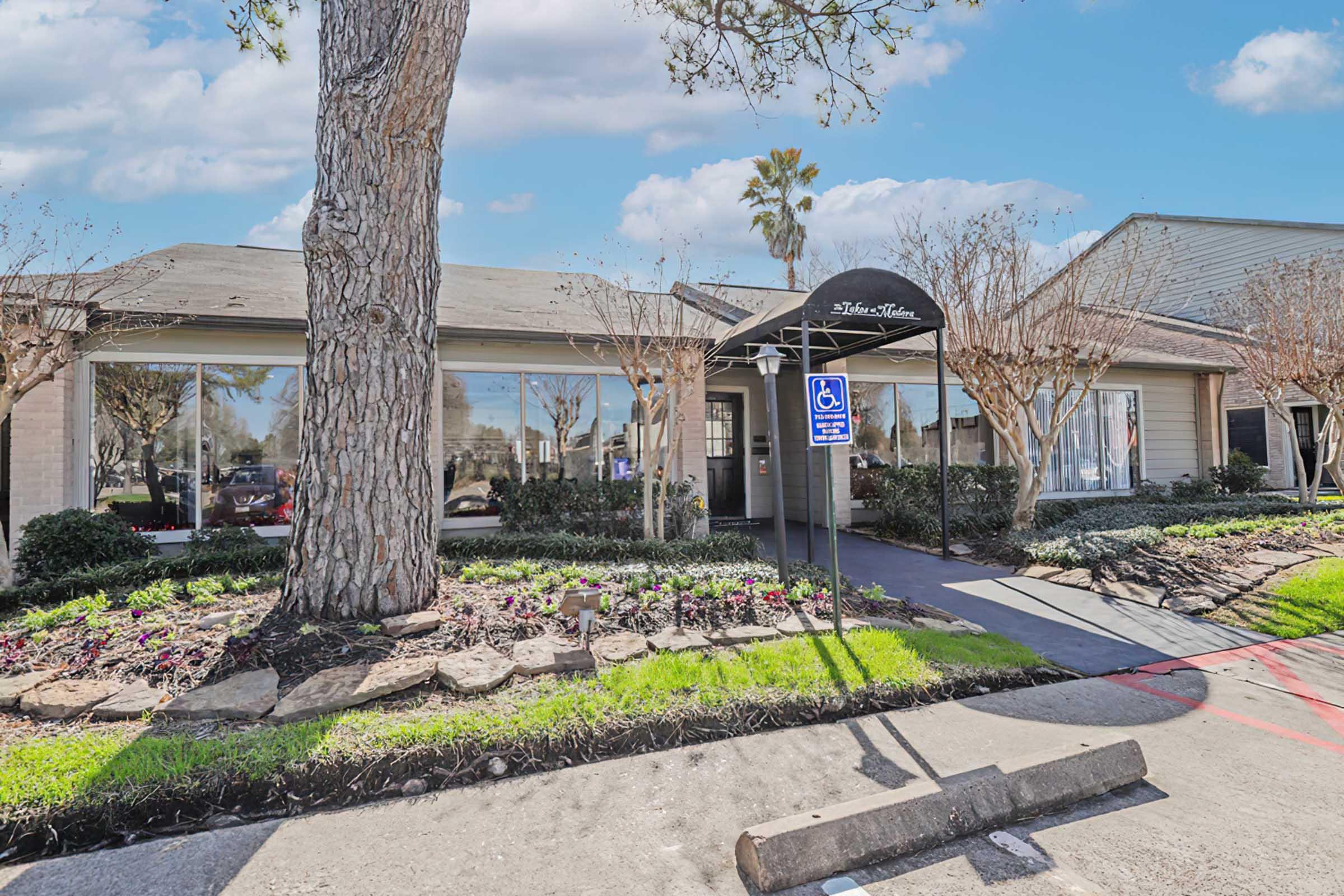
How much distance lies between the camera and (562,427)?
9.77m

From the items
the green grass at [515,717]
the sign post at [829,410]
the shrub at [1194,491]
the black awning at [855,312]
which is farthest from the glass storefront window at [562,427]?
the shrub at [1194,491]

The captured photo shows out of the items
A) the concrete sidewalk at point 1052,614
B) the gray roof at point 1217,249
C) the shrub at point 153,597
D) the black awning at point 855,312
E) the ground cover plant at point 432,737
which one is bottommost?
the concrete sidewalk at point 1052,614

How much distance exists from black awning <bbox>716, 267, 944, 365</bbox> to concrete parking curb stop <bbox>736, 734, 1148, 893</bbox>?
4.89 m

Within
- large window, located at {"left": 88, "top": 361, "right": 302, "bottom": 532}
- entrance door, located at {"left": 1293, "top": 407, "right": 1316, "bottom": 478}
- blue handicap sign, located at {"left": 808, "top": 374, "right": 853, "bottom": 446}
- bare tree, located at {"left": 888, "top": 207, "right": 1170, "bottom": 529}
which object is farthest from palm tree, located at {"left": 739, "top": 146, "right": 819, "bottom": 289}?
blue handicap sign, located at {"left": 808, "top": 374, "right": 853, "bottom": 446}

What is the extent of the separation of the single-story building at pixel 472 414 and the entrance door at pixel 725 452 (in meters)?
0.03

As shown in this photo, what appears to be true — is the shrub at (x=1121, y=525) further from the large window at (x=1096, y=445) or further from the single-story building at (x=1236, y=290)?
the single-story building at (x=1236, y=290)

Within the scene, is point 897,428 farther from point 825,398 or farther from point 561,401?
point 825,398

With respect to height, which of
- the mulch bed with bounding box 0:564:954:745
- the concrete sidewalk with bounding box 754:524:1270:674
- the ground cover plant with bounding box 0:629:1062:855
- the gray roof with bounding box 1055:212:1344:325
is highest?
the gray roof with bounding box 1055:212:1344:325

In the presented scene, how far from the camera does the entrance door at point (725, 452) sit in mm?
12141

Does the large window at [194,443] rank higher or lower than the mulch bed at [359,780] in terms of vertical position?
higher

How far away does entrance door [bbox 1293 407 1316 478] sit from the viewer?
60.7ft

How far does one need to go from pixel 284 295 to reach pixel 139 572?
466 centimetres

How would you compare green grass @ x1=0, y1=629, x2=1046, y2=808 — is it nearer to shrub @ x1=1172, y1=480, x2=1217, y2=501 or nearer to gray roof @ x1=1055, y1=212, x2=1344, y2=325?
shrub @ x1=1172, y1=480, x2=1217, y2=501

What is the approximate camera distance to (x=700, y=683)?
12.9 ft
